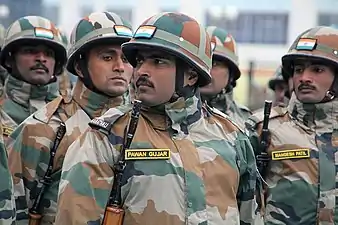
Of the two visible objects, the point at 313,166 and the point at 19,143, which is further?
the point at 313,166

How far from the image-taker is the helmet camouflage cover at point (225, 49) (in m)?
6.00

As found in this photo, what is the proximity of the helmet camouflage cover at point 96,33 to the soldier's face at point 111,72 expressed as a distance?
0.27 feet

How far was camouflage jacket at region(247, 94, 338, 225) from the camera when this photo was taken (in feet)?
13.5

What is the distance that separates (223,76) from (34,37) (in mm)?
1652

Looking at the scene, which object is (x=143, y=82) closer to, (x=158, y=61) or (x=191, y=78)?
(x=158, y=61)

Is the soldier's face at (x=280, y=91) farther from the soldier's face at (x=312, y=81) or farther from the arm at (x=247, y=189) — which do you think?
the arm at (x=247, y=189)

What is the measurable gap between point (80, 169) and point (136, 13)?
2114 cm

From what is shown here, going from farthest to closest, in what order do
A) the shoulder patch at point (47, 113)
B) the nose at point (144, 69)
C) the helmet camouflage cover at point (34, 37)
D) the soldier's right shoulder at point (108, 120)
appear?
1. the helmet camouflage cover at point (34, 37)
2. the shoulder patch at point (47, 113)
3. the nose at point (144, 69)
4. the soldier's right shoulder at point (108, 120)

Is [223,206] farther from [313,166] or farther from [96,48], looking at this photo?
[96,48]

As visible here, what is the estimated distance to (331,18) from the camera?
23656 mm

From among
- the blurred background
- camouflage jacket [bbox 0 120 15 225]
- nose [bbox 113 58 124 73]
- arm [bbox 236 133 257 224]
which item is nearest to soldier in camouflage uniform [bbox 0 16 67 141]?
nose [bbox 113 58 124 73]

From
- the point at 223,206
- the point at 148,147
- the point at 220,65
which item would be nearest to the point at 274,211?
the point at 223,206

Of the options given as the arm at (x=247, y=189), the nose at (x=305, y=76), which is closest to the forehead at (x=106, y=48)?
the arm at (x=247, y=189)

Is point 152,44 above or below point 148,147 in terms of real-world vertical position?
above
